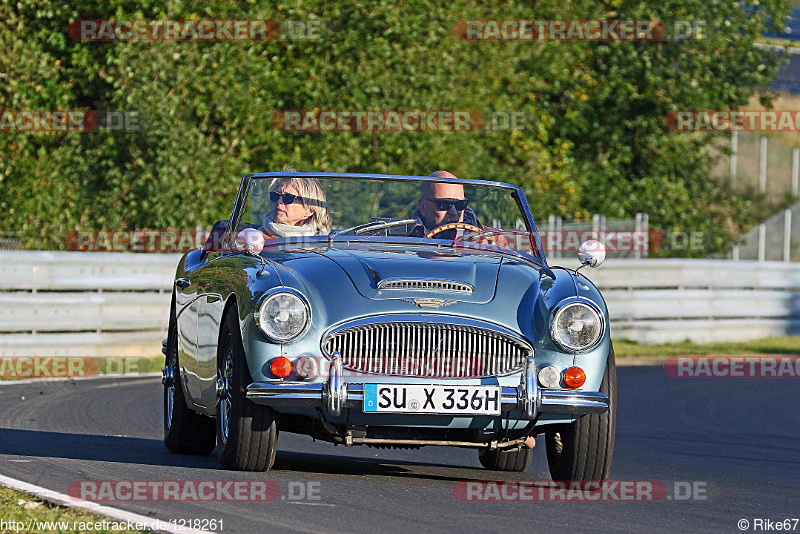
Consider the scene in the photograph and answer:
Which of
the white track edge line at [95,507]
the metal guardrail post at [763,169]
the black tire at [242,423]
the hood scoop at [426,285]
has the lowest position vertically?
the white track edge line at [95,507]

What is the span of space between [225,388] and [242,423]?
0.37 meters

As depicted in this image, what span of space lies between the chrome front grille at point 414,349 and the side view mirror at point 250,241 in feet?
3.82

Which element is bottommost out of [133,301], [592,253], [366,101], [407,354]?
[133,301]

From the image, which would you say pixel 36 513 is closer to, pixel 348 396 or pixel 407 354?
pixel 348 396

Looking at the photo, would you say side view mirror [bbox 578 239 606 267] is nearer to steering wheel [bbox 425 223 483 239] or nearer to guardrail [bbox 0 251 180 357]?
steering wheel [bbox 425 223 483 239]

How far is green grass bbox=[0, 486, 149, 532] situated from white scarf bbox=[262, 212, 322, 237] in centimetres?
233

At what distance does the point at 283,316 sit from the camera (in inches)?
262

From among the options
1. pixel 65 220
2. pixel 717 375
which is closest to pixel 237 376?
pixel 717 375

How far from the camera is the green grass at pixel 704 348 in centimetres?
1903

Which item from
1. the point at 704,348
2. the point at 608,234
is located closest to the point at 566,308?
the point at 704,348

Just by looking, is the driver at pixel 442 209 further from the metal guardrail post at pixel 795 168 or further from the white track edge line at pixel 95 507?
the metal guardrail post at pixel 795 168

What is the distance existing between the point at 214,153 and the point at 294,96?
1777mm

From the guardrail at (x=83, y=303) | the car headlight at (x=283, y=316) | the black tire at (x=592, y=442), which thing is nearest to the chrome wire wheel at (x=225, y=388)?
the car headlight at (x=283, y=316)

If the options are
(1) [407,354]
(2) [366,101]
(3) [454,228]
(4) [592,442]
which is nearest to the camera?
(1) [407,354]
